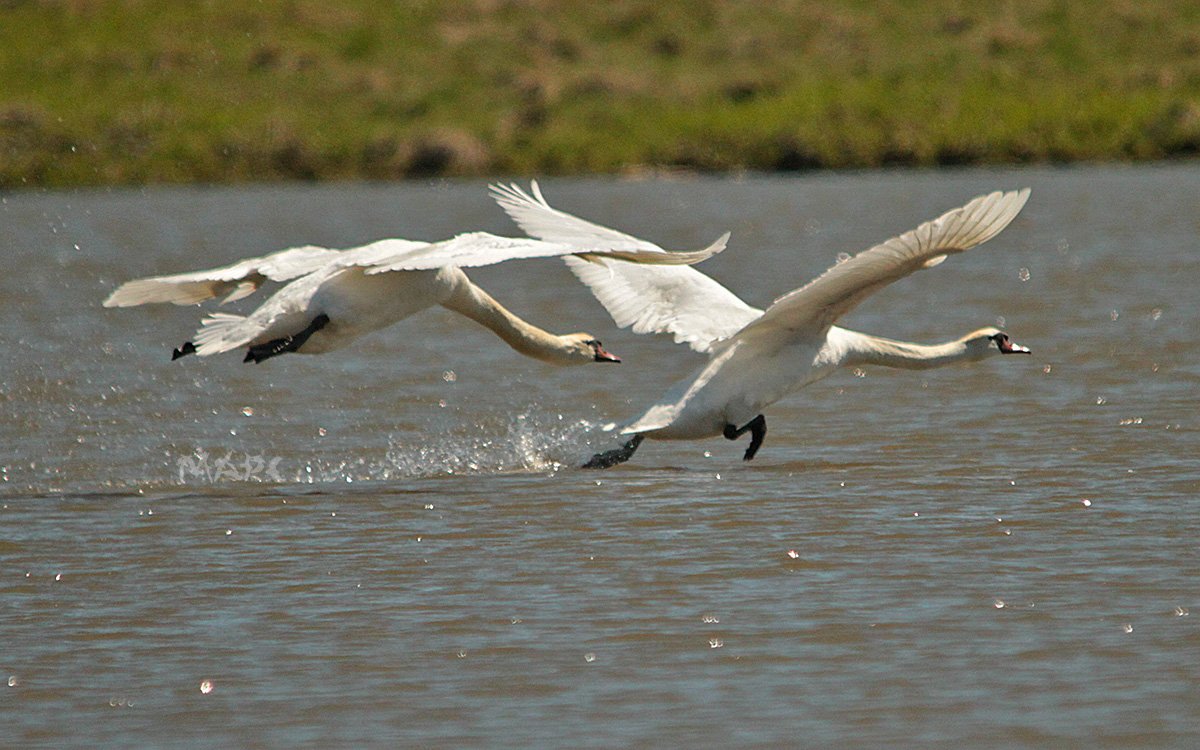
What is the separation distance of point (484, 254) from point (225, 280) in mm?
1363

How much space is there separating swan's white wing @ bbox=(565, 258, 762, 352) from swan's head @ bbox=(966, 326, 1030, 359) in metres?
1.12

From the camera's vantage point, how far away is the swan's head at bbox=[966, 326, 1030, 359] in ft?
32.6

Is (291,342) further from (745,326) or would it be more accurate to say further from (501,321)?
(745,326)

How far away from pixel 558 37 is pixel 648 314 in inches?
1180

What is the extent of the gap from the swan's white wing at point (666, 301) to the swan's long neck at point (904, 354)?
522 millimetres

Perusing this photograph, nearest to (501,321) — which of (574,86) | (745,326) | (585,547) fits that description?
(745,326)

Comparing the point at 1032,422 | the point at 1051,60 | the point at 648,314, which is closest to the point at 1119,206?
the point at 1051,60

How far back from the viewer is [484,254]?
855cm

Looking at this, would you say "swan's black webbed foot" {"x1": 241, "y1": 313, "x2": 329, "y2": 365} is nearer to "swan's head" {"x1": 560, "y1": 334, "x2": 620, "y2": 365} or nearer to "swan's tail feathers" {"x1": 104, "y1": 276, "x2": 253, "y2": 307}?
"swan's tail feathers" {"x1": 104, "y1": 276, "x2": 253, "y2": 307}

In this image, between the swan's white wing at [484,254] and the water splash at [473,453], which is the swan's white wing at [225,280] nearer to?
the swan's white wing at [484,254]

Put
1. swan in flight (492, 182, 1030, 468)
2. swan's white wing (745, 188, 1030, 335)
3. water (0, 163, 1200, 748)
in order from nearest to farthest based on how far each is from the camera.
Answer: water (0, 163, 1200, 748) < swan's white wing (745, 188, 1030, 335) < swan in flight (492, 182, 1030, 468)

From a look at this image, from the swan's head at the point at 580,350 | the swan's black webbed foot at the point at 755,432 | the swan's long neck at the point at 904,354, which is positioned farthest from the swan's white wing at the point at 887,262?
the swan's head at the point at 580,350

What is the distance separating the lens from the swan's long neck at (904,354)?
9.56 metres

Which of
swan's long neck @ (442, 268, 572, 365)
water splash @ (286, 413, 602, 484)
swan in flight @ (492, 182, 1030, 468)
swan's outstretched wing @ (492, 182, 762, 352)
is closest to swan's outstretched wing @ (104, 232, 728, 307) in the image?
swan in flight @ (492, 182, 1030, 468)
